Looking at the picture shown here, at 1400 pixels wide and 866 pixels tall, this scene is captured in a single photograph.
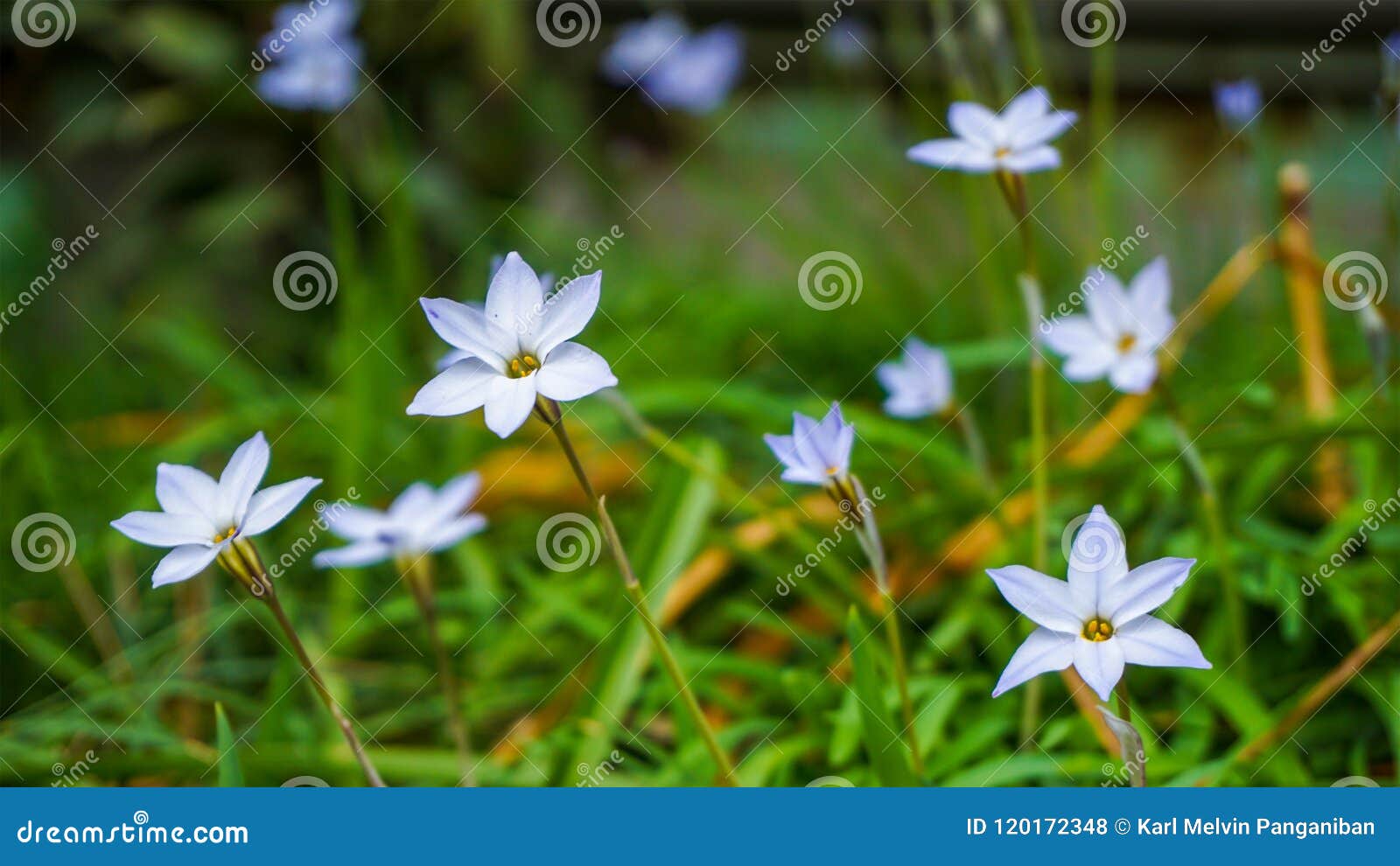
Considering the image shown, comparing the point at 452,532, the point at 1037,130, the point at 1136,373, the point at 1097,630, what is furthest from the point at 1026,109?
the point at 452,532

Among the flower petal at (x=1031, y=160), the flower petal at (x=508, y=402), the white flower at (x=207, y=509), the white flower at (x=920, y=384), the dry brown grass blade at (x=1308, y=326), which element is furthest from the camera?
the dry brown grass blade at (x=1308, y=326)

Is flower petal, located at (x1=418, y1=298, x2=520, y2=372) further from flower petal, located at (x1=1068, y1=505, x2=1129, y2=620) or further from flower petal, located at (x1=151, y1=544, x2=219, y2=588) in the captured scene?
flower petal, located at (x1=1068, y1=505, x2=1129, y2=620)

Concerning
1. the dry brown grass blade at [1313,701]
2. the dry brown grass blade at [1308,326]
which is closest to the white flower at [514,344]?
the dry brown grass blade at [1313,701]

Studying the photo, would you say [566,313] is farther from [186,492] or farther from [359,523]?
[359,523]

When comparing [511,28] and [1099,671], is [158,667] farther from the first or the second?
[511,28]

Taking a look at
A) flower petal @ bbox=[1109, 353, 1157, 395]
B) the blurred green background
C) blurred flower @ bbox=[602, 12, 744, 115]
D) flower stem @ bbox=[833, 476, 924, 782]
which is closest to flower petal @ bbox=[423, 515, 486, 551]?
the blurred green background

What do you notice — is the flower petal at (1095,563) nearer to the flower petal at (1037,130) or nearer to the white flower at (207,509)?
the flower petal at (1037,130)
